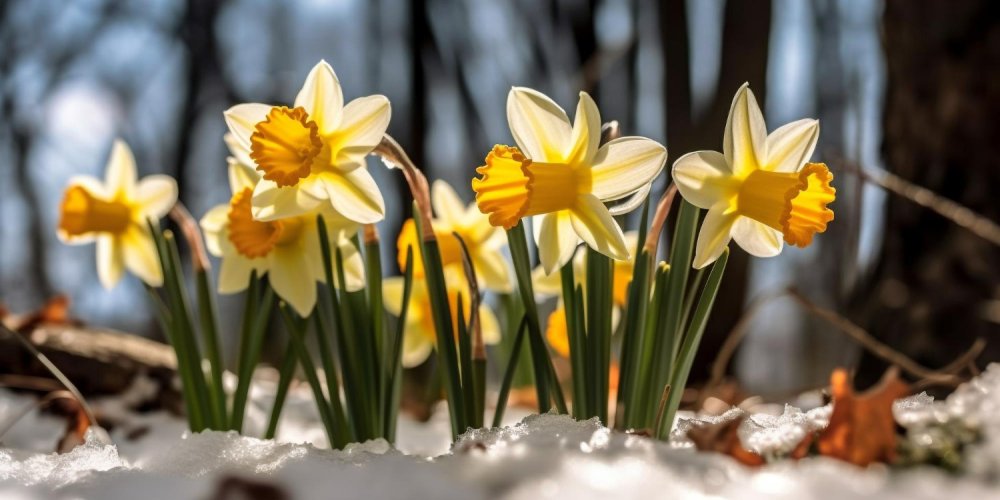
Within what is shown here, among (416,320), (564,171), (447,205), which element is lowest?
(416,320)

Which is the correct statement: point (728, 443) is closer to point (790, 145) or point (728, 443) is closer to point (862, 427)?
point (862, 427)

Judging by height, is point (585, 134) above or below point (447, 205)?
above

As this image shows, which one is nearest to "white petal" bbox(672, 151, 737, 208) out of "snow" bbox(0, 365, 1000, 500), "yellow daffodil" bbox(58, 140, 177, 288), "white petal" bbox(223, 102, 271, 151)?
"snow" bbox(0, 365, 1000, 500)

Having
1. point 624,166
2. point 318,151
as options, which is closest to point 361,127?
point 318,151

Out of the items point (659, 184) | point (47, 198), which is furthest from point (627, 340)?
point (47, 198)

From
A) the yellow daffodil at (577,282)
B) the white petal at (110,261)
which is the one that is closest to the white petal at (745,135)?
the yellow daffodil at (577,282)

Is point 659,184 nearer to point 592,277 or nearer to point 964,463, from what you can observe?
point 592,277

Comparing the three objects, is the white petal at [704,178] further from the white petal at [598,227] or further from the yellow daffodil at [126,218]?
the yellow daffodil at [126,218]
